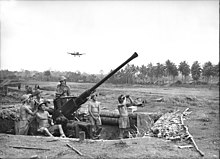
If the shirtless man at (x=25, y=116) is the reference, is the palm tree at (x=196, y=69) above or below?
above

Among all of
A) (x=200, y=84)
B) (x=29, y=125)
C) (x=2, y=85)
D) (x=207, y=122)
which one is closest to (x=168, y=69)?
(x=200, y=84)

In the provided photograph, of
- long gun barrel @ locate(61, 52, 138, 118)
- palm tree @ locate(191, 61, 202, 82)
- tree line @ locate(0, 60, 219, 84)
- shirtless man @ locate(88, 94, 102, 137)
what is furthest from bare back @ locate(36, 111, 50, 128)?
palm tree @ locate(191, 61, 202, 82)

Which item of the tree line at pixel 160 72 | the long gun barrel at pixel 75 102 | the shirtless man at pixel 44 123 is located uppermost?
the tree line at pixel 160 72

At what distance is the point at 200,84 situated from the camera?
35656 mm

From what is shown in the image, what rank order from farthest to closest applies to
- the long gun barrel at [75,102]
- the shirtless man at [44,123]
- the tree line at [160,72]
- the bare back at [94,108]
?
the tree line at [160,72], the long gun barrel at [75,102], the bare back at [94,108], the shirtless man at [44,123]

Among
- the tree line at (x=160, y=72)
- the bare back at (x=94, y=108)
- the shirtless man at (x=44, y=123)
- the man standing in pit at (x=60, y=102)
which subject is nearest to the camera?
the shirtless man at (x=44, y=123)

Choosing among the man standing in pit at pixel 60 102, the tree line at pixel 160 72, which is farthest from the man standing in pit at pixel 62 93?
the tree line at pixel 160 72

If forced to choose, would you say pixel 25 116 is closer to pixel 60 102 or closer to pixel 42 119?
pixel 42 119

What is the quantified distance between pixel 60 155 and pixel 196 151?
283cm

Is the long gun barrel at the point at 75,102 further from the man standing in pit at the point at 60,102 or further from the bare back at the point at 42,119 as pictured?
the bare back at the point at 42,119

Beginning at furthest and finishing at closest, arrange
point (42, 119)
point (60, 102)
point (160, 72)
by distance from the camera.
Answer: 1. point (160, 72)
2. point (60, 102)
3. point (42, 119)

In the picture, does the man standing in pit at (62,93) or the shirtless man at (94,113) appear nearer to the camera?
the shirtless man at (94,113)

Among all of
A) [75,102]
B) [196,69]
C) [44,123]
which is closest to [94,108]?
[75,102]

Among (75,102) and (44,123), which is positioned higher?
(75,102)
